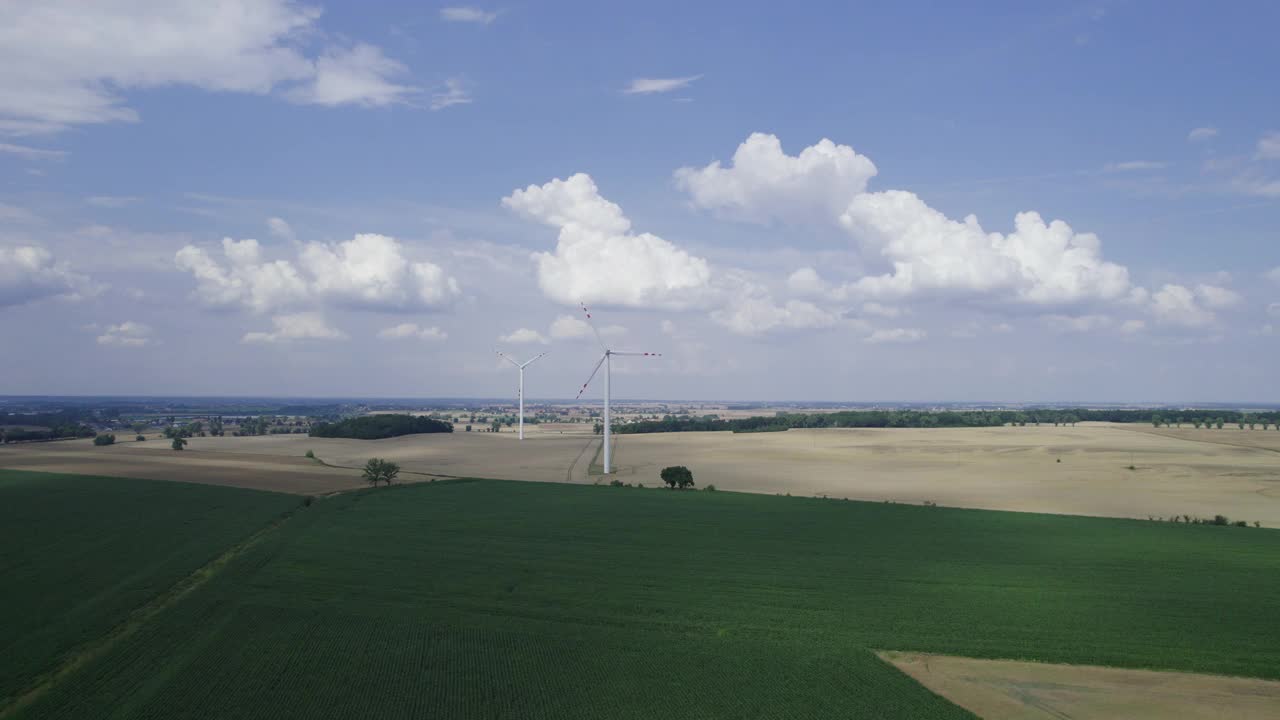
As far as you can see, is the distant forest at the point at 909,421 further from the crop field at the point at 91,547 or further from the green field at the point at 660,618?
the green field at the point at 660,618

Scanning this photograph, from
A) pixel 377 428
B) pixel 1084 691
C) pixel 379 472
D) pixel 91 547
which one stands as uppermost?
pixel 377 428

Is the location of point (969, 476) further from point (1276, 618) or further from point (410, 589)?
point (410, 589)

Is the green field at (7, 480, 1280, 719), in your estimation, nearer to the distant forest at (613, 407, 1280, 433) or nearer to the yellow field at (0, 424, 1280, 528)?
the yellow field at (0, 424, 1280, 528)

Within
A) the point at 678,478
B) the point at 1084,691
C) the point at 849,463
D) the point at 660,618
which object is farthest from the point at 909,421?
the point at 1084,691

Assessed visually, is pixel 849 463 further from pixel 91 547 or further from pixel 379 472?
pixel 91 547

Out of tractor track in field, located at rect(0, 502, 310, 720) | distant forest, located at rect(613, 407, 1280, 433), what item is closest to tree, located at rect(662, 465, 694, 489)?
tractor track in field, located at rect(0, 502, 310, 720)

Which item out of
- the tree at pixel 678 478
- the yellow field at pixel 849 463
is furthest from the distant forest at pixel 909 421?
the tree at pixel 678 478
